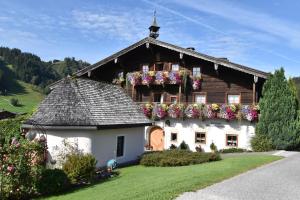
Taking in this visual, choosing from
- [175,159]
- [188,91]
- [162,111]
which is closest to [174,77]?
[188,91]

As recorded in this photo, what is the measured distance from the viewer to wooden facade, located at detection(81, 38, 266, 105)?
101 ft

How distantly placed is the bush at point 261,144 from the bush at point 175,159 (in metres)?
7.54

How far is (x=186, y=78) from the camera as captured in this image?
3225 cm

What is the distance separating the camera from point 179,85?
3278 centimetres

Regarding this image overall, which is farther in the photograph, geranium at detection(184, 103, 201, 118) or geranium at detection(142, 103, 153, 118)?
geranium at detection(142, 103, 153, 118)

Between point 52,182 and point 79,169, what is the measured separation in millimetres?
1697

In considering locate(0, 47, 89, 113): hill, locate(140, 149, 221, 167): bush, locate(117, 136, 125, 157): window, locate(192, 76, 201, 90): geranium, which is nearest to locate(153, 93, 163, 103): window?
locate(192, 76, 201, 90): geranium

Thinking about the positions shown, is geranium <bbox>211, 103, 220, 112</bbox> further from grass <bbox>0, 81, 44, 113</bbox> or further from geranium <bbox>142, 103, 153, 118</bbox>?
grass <bbox>0, 81, 44, 113</bbox>

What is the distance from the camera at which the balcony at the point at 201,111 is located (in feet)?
96.8

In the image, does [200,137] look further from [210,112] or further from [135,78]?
[135,78]

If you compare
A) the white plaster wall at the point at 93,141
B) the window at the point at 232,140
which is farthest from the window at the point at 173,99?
the white plaster wall at the point at 93,141

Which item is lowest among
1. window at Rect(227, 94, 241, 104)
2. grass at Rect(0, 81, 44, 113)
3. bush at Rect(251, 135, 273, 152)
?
bush at Rect(251, 135, 273, 152)

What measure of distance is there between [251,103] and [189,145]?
235 inches

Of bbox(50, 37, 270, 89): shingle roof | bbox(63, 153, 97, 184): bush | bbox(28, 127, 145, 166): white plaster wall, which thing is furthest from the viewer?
bbox(50, 37, 270, 89): shingle roof
